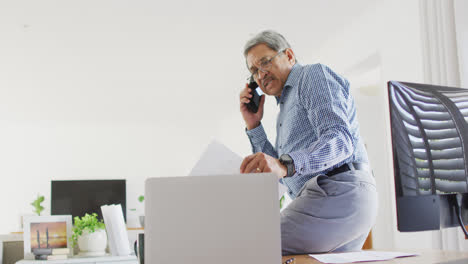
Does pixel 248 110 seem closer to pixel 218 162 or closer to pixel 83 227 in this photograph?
pixel 218 162

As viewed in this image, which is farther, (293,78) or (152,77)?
(152,77)

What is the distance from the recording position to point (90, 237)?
9.05ft

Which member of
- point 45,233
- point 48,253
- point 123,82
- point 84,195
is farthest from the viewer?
point 84,195

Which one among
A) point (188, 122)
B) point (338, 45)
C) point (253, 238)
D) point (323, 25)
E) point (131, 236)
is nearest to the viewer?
point (253, 238)

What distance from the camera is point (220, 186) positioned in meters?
0.86

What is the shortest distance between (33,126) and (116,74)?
3405 mm

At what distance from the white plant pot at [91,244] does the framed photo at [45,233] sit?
10cm

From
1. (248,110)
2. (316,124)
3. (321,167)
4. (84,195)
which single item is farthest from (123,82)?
(321,167)

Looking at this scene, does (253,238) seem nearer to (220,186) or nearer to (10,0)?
(220,186)

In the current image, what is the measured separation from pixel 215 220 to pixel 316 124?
0.62 meters

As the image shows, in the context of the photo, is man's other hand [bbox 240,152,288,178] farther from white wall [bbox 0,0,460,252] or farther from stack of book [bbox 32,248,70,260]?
white wall [bbox 0,0,460,252]

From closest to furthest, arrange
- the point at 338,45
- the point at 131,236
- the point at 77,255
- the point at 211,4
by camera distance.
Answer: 1. the point at 77,255
2. the point at 131,236
3. the point at 211,4
4. the point at 338,45

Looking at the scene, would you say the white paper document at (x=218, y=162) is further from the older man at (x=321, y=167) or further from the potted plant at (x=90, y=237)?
the potted plant at (x=90, y=237)

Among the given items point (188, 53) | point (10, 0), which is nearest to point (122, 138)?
point (188, 53)
